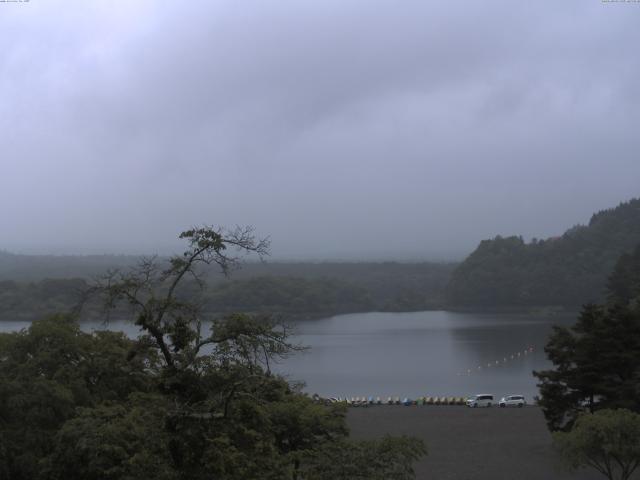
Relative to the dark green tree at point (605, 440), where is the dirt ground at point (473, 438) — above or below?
below

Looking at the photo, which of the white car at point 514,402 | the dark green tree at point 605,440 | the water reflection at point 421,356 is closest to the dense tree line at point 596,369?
the dark green tree at point 605,440

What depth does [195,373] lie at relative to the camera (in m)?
4.34

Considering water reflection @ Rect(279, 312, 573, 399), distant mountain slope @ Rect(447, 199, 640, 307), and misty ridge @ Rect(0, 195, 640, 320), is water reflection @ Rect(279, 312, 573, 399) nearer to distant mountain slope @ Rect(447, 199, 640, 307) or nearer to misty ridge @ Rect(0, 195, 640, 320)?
misty ridge @ Rect(0, 195, 640, 320)

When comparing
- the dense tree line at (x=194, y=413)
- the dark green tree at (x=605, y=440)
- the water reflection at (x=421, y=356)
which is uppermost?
the dense tree line at (x=194, y=413)

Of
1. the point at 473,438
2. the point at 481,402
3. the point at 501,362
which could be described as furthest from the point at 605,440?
the point at 501,362

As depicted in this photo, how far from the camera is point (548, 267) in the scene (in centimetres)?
5869

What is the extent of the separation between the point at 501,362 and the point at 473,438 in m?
16.9

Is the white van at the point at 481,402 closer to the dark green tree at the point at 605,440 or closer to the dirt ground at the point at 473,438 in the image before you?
the dirt ground at the point at 473,438

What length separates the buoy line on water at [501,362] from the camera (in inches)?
1060

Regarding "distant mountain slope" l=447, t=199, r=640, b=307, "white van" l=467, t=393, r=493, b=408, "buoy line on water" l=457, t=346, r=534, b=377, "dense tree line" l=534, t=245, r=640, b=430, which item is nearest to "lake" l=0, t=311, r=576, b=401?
"buoy line on water" l=457, t=346, r=534, b=377

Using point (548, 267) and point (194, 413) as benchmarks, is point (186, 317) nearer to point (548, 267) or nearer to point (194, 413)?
point (194, 413)

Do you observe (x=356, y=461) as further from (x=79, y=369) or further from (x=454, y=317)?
(x=454, y=317)

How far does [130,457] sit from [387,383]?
2052 centimetres

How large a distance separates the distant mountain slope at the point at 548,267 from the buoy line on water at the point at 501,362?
23186 mm
